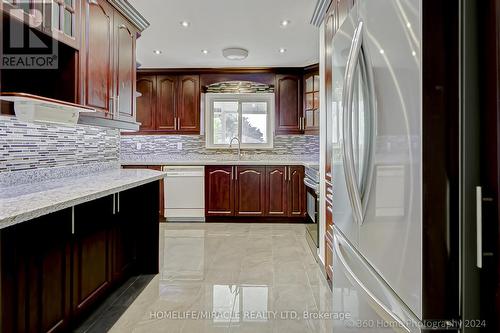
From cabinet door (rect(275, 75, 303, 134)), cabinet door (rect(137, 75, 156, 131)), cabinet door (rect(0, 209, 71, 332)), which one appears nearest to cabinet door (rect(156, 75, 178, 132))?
cabinet door (rect(137, 75, 156, 131))

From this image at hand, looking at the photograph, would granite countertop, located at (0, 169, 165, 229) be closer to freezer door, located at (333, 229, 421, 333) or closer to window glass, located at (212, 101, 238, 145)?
freezer door, located at (333, 229, 421, 333)

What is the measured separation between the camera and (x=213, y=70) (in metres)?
5.54

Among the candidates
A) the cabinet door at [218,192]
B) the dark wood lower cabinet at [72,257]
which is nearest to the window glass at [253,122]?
the cabinet door at [218,192]

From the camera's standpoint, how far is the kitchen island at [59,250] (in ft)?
4.72

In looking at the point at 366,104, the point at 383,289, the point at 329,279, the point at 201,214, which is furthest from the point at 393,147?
the point at 201,214

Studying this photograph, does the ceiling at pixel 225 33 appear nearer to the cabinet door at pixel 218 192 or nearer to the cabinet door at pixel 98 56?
the cabinet door at pixel 98 56

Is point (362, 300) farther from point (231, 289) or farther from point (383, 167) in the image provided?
point (231, 289)

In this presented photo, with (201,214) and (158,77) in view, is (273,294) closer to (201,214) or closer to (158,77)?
(201,214)

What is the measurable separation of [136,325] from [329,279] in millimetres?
1547

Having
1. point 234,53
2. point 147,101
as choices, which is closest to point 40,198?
point 234,53

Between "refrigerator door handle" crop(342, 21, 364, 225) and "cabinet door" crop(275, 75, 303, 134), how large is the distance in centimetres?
438

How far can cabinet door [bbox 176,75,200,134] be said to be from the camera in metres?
5.54

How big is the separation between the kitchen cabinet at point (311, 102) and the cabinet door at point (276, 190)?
863mm

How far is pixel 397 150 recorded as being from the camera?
859mm
